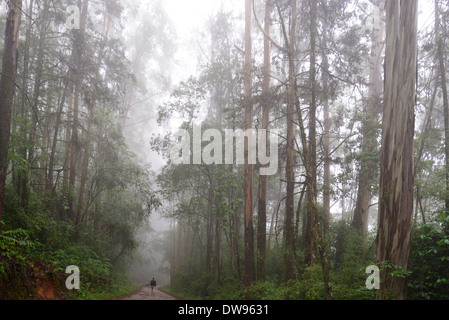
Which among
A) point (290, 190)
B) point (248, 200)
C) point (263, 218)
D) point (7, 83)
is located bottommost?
point (263, 218)

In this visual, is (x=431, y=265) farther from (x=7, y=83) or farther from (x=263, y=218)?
(x=7, y=83)

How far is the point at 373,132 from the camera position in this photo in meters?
10.7

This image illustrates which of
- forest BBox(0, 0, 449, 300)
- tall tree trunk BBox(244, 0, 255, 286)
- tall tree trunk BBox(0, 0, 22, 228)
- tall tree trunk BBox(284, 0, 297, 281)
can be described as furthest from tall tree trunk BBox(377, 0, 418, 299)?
tall tree trunk BBox(0, 0, 22, 228)

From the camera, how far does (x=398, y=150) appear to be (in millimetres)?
5496

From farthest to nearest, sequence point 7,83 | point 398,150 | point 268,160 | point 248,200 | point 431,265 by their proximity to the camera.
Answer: point 268,160
point 248,200
point 7,83
point 398,150
point 431,265

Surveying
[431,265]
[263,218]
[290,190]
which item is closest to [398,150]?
[431,265]

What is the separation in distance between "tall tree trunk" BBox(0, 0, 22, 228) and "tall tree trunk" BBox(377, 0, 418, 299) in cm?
767

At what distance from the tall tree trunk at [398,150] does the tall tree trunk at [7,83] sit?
7.67 metres

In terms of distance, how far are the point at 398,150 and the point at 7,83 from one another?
809 centimetres

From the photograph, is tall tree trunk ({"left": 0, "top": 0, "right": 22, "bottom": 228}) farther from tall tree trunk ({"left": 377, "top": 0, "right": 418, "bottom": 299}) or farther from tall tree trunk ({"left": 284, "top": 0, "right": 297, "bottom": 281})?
tall tree trunk ({"left": 377, "top": 0, "right": 418, "bottom": 299})

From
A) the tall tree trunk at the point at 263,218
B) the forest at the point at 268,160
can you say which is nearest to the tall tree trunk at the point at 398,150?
the forest at the point at 268,160

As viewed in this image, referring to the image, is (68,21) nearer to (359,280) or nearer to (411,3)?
(411,3)

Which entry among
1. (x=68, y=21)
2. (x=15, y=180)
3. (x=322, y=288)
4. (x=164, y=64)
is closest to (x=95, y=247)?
(x=15, y=180)

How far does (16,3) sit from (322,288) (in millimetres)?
9147
